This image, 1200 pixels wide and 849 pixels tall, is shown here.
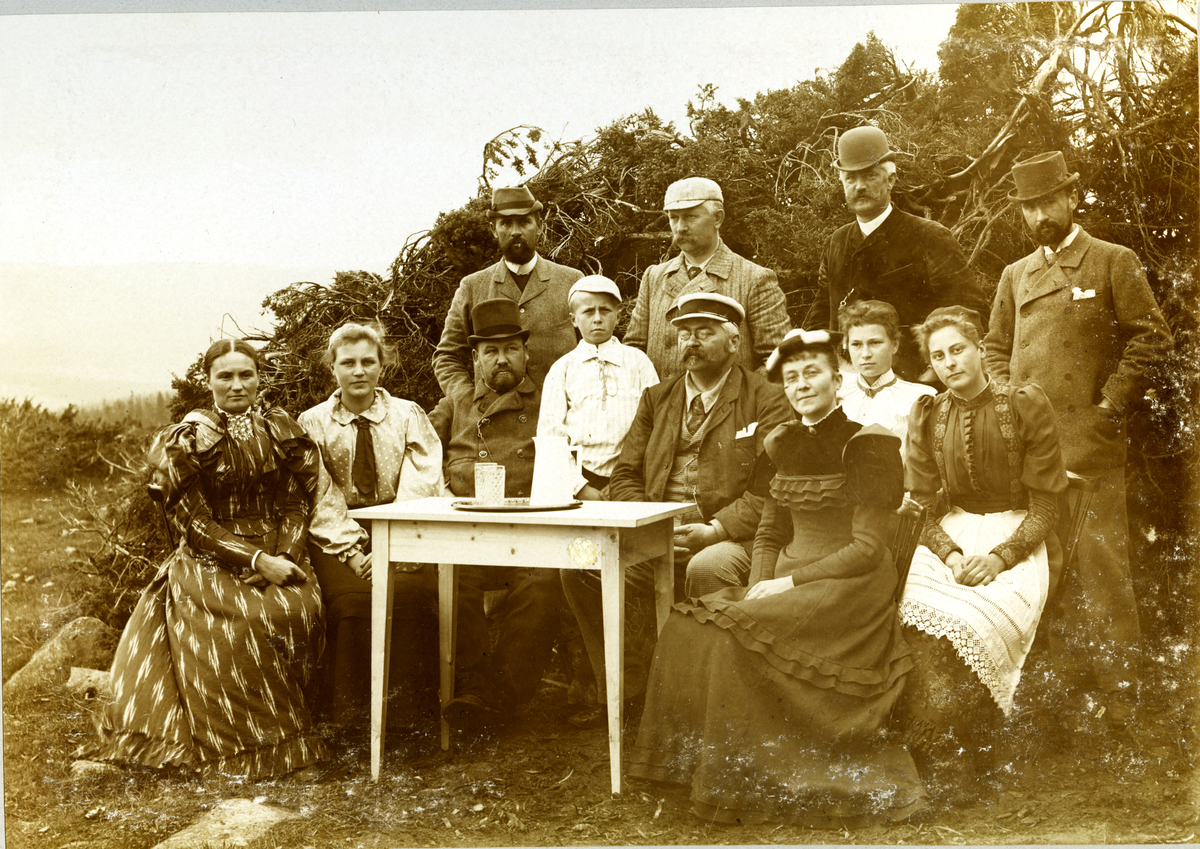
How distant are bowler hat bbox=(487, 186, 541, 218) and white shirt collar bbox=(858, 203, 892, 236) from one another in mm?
1543

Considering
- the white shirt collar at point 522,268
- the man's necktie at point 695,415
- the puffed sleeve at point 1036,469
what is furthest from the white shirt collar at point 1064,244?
the white shirt collar at point 522,268

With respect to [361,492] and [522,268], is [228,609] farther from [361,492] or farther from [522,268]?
[522,268]

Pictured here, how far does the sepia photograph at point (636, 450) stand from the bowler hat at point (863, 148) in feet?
0.09

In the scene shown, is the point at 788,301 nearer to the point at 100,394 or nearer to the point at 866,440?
the point at 866,440

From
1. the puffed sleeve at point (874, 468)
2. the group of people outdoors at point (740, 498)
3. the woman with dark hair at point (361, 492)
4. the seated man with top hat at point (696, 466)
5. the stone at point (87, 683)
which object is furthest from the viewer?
the stone at point (87, 683)

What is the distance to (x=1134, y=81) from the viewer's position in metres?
4.71

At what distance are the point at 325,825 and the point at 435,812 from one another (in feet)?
1.56

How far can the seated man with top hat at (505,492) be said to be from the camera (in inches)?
179

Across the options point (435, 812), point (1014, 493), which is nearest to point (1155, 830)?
point (1014, 493)

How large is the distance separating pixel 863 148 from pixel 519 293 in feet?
5.72

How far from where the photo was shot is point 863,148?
15.1 feet

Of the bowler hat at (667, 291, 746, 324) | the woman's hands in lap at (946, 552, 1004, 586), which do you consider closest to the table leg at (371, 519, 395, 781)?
the bowler hat at (667, 291, 746, 324)

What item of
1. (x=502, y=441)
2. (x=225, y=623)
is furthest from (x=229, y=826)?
(x=502, y=441)

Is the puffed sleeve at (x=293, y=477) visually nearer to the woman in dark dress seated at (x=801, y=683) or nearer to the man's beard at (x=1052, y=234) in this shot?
the woman in dark dress seated at (x=801, y=683)
